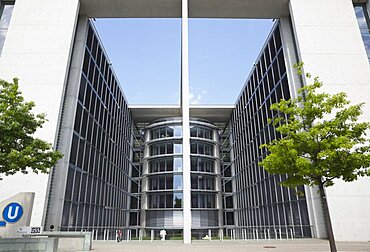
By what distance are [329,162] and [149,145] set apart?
1485 inches

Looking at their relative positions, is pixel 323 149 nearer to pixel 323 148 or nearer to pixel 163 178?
pixel 323 148

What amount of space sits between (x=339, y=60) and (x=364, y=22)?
6442 millimetres

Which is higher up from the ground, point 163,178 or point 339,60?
point 339,60

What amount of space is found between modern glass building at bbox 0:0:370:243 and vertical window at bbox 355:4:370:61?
100mm

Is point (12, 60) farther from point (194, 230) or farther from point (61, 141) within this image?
point (194, 230)

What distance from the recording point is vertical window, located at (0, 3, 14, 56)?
2270 cm

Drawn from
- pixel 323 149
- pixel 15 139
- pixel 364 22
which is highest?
pixel 364 22

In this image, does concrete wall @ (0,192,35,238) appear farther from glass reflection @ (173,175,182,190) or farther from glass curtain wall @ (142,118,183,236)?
glass reflection @ (173,175,182,190)

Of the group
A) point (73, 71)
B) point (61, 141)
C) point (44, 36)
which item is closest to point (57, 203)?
point (61, 141)

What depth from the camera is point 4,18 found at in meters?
23.5

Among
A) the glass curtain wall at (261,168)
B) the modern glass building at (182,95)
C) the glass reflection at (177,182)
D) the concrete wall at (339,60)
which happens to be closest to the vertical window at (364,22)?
the modern glass building at (182,95)

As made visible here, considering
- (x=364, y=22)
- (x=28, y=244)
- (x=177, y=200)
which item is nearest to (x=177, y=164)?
(x=177, y=200)

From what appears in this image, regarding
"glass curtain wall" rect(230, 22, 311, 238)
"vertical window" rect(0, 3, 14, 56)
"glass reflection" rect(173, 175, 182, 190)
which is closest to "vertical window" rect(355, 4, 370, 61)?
"glass curtain wall" rect(230, 22, 311, 238)

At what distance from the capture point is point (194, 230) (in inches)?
1522
